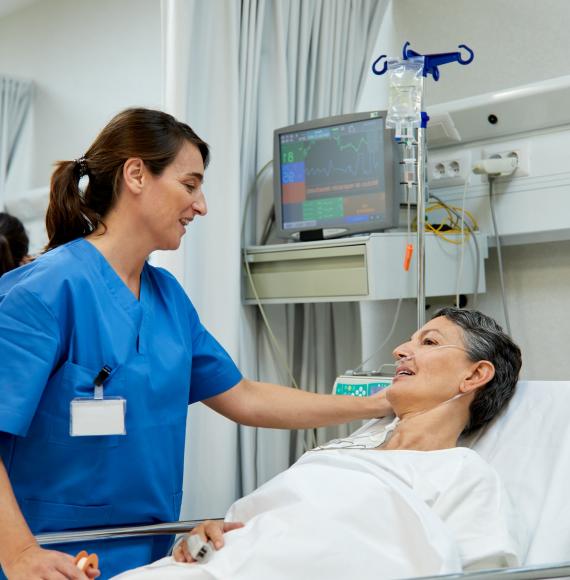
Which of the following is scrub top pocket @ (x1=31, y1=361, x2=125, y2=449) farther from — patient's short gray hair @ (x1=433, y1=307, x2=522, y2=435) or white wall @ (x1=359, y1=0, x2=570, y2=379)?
white wall @ (x1=359, y1=0, x2=570, y2=379)

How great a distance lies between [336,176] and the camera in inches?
105

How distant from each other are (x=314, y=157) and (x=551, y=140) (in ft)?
2.44

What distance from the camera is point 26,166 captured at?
202 inches

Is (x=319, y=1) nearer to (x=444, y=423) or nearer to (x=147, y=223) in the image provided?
(x=147, y=223)

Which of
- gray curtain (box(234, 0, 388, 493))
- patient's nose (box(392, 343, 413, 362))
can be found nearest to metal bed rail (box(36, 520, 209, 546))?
patient's nose (box(392, 343, 413, 362))

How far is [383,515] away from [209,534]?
13.7 inches

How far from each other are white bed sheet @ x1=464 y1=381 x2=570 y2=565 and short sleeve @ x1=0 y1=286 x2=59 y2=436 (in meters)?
1.01

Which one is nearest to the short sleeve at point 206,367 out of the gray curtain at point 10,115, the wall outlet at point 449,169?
the wall outlet at point 449,169

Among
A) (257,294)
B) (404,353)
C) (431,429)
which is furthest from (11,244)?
(431,429)

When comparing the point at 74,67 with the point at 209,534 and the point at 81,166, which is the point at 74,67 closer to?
the point at 81,166

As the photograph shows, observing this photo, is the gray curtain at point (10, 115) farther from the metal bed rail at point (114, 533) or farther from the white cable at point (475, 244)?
the metal bed rail at point (114, 533)

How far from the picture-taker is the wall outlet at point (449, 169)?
2795 mm

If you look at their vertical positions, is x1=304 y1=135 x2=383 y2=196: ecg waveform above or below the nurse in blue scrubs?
above

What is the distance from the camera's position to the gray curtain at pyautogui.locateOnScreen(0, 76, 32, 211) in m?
4.97
